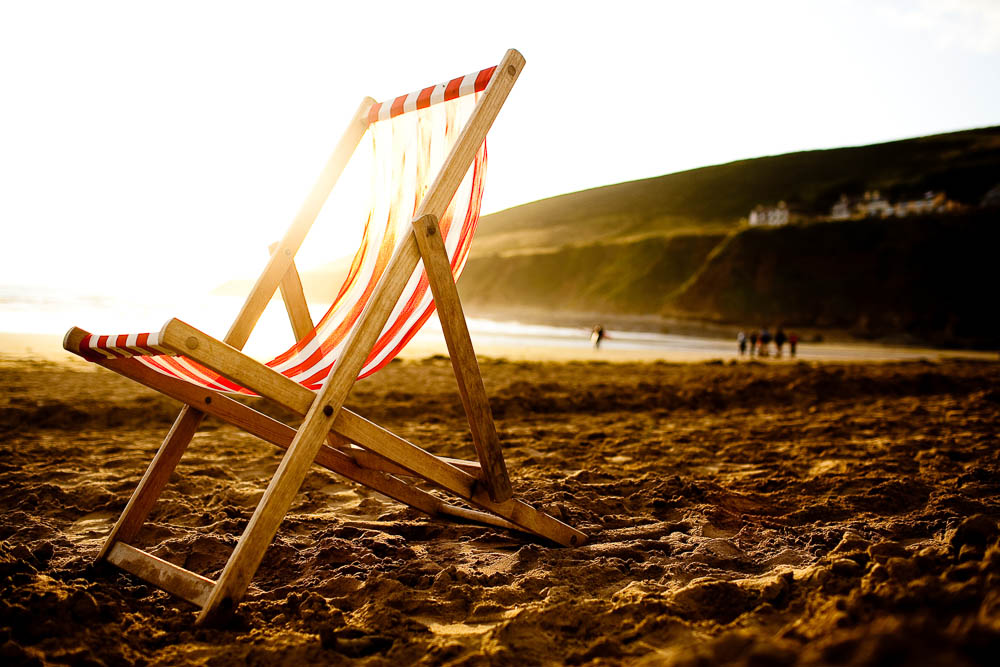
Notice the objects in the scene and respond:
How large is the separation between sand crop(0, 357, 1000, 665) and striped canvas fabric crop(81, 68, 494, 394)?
0.64 metres

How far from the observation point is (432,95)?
236 centimetres

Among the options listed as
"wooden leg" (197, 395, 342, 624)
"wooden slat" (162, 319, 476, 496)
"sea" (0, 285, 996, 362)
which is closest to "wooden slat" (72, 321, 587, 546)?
"wooden slat" (162, 319, 476, 496)

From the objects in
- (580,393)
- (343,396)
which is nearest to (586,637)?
(343,396)

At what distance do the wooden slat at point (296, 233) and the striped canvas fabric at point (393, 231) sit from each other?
8 centimetres

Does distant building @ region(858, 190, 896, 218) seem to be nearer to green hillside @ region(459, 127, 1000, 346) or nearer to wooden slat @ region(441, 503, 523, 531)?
green hillside @ region(459, 127, 1000, 346)

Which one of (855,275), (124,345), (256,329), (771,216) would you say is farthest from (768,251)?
(124,345)

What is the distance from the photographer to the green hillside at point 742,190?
→ 245 ft

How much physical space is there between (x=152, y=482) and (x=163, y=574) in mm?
352

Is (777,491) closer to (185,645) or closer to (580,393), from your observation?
(185,645)

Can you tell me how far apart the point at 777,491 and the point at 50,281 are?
49557mm

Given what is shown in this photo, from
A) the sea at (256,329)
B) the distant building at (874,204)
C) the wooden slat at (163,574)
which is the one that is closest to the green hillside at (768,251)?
the distant building at (874,204)

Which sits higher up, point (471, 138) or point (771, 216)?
point (771, 216)

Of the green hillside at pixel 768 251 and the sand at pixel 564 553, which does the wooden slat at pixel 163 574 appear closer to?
the sand at pixel 564 553

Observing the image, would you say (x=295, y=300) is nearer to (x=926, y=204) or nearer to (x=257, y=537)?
(x=257, y=537)
